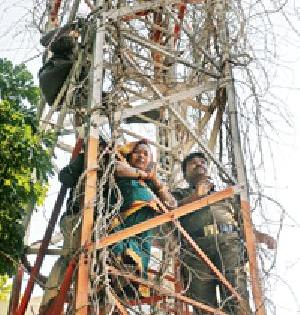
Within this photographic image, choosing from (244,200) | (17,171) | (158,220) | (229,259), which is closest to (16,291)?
(17,171)

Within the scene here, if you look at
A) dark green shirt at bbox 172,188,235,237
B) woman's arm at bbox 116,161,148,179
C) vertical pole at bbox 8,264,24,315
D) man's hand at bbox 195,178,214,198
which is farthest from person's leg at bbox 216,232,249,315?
vertical pole at bbox 8,264,24,315

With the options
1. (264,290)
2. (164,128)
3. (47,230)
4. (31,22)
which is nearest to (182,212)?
(264,290)

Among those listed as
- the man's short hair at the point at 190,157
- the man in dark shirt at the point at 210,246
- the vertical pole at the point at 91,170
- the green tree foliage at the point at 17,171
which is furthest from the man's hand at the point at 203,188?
the green tree foliage at the point at 17,171

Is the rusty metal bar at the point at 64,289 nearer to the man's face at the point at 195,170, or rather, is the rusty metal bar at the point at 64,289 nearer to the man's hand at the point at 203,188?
the man's hand at the point at 203,188

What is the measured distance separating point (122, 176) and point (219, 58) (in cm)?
129

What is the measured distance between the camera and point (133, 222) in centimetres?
343

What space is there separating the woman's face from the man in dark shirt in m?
0.50

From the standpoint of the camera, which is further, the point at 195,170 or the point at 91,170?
the point at 195,170

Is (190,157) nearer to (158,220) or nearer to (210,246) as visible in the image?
(210,246)

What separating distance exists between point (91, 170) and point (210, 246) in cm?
113

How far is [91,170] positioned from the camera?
3.19m

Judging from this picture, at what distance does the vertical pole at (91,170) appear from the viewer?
2.71 meters

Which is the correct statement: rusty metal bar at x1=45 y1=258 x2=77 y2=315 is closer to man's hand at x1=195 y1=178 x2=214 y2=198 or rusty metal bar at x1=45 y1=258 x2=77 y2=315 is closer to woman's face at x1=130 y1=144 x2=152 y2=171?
woman's face at x1=130 y1=144 x2=152 y2=171

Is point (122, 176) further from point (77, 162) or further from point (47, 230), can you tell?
point (47, 230)
